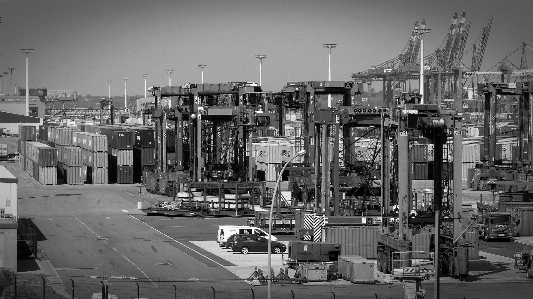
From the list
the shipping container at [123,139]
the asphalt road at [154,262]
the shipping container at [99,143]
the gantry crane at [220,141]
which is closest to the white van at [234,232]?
the asphalt road at [154,262]

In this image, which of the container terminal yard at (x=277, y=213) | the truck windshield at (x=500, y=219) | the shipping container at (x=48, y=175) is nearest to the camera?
the container terminal yard at (x=277, y=213)

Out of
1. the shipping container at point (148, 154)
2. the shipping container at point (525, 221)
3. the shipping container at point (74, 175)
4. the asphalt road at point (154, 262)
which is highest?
the shipping container at point (148, 154)

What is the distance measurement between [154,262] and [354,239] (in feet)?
35.7

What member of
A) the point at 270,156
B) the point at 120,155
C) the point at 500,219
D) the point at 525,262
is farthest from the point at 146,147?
the point at 525,262

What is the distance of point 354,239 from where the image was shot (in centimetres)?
5650

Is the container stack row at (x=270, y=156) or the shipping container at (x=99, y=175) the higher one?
the container stack row at (x=270, y=156)

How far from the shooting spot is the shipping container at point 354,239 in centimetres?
5631

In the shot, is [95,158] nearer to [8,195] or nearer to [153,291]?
[8,195]

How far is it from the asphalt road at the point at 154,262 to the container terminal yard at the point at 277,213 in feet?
0.44

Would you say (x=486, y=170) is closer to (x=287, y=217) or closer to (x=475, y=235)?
(x=287, y=217)

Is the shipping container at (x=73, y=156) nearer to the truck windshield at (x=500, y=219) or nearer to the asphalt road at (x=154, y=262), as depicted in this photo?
the asphalt road at (x=154, y=262)

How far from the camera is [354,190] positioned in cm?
6731

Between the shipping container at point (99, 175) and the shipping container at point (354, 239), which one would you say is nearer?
the shipping container at point (354, 239)

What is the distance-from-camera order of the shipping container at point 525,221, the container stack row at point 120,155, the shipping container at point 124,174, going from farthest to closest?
1. the shipping container at point 124,174
2. the container stack row at point 120,155
3. the shipping container at point 525,221
